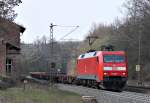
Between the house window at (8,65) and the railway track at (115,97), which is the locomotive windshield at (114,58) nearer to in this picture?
the railway track at (115,97)

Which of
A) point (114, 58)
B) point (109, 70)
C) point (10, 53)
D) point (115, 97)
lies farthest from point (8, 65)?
point (115, 97)

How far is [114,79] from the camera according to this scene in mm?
38719

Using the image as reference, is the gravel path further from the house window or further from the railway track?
the house window

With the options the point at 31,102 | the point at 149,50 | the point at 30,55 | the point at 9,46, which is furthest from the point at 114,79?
the point at 30,55

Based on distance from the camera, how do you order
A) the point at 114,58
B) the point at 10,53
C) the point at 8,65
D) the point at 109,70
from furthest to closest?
the point at 8,65
the point at 10,53
the point at 114,58
the point at 109,70

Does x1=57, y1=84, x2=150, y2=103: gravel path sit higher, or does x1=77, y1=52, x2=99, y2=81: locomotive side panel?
x1=77, y1=52, x2=99, y2=81: locomotive side panel

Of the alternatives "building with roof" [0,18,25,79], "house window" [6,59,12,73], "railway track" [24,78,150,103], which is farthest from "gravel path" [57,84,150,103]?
"house window" [6,59,12,73]

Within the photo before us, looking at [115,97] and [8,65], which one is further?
[8,65]

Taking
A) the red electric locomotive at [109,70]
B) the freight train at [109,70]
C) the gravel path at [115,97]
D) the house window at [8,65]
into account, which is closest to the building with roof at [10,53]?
the house window at [8,65]

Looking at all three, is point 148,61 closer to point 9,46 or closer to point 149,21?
point 149,21

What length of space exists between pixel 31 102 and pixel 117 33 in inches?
2475

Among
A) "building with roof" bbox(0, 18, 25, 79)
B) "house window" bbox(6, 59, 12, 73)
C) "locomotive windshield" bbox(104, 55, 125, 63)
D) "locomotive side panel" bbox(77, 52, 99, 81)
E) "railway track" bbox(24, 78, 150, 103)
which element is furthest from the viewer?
"house window" bbox(6, 59, 12, 73)

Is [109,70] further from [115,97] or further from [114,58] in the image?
[115,97]

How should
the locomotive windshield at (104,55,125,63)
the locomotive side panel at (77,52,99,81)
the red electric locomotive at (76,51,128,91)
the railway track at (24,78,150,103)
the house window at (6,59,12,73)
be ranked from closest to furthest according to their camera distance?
the railway track at (24,78,150,103) → the red electric locomotive at (76,51,128,91) → the locomotive windshield at (104,55,125,63) → the locomotive side panel at (77,52,99,81) → the house window at (6,59,12,73)
